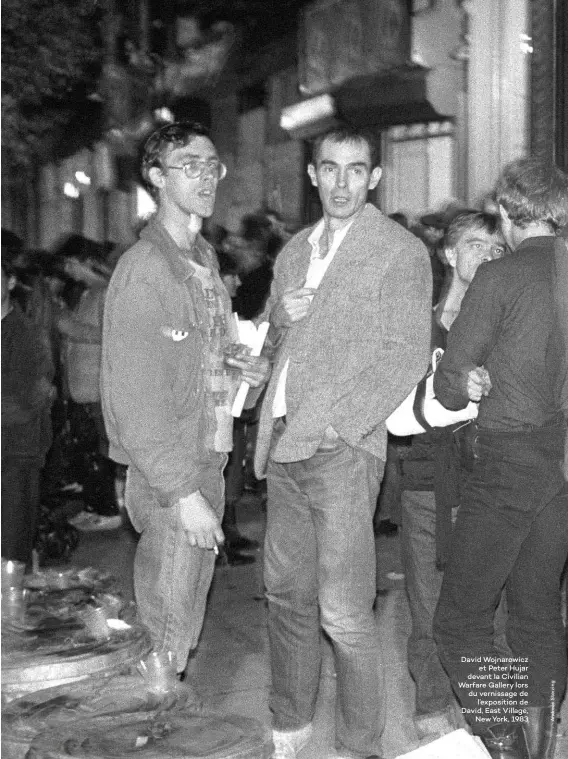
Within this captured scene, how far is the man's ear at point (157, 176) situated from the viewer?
13.6 feet

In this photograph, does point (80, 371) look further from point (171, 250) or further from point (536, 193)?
point (536, 193)

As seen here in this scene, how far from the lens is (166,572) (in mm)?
3939

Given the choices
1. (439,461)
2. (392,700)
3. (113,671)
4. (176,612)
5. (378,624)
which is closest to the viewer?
(113,671)

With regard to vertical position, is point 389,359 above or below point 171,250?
below

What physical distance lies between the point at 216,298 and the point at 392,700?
1824mm

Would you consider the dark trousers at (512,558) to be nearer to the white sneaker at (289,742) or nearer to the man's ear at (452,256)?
the white sneaker at (289,742)

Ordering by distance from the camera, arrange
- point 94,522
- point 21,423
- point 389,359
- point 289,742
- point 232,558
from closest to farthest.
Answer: point 389,359 → point 289,742 → point 21,423 → point 232,558 → point 94,522

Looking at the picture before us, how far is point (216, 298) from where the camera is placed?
13.6 feet

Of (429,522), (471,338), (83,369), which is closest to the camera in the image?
(471,338)

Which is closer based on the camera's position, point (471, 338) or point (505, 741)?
point (471, 338)

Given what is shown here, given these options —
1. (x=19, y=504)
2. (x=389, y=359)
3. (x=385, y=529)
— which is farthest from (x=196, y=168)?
(x=385, y=529)

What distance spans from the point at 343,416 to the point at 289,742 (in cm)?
110

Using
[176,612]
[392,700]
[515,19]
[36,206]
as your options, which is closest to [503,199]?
[176,612]

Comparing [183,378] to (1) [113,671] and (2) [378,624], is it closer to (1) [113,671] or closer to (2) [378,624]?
(1) [113,671]
